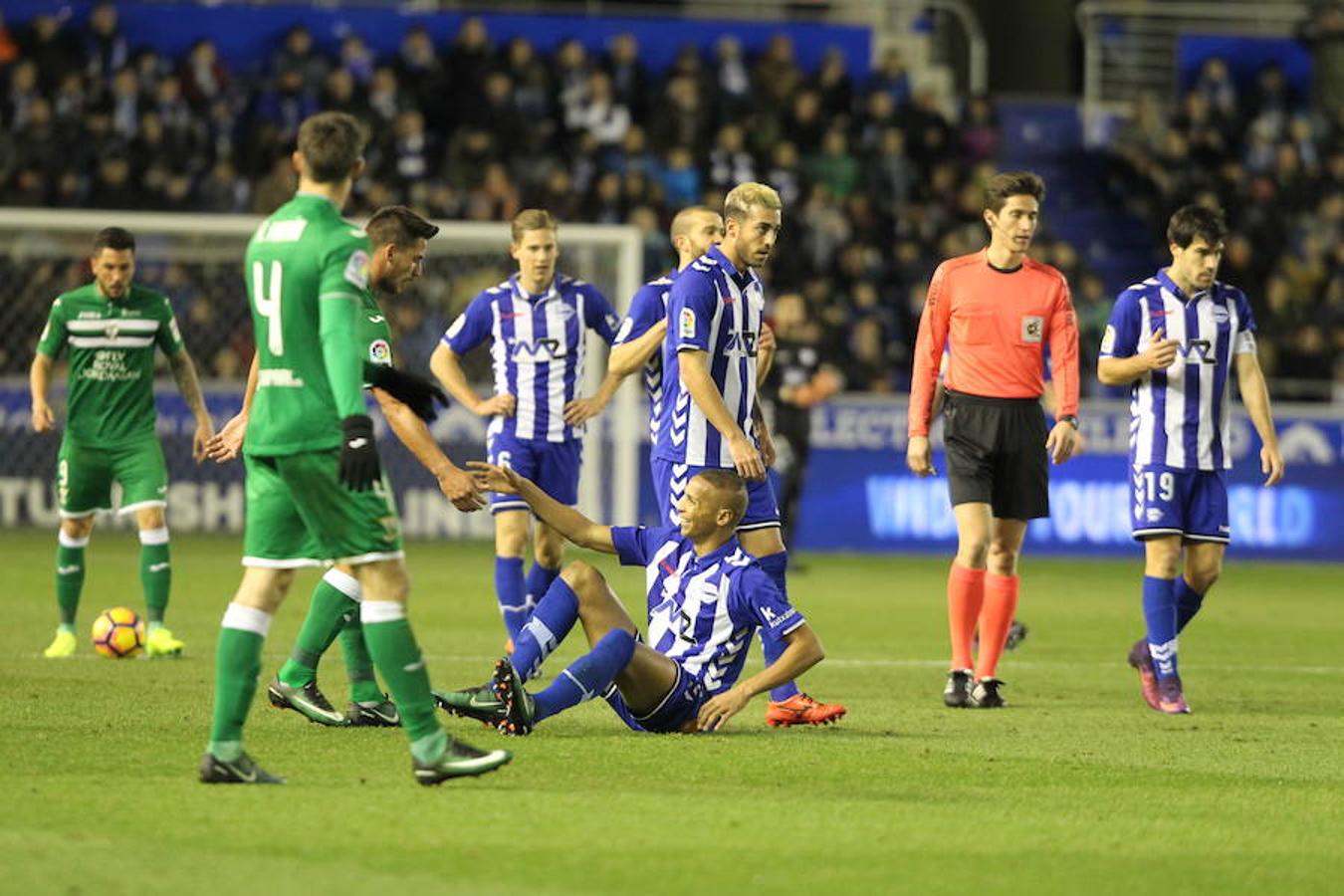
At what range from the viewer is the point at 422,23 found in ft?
84.6

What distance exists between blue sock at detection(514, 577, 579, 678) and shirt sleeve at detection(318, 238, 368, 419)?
1.89 m

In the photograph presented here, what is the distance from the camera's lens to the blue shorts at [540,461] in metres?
11.4

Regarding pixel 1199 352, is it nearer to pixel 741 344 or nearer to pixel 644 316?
pixel 741 344

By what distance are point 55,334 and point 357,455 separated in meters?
5.88

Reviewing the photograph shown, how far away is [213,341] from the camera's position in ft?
65.2

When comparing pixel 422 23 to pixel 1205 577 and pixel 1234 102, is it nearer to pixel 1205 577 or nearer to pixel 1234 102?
pixel 1234 102

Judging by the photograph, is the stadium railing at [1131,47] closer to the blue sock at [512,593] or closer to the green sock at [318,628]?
the blue sock at [512,593]

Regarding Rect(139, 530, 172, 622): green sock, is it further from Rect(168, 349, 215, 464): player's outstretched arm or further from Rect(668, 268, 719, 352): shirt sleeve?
Rect(668, 268, 719, 352): shirt sleeve

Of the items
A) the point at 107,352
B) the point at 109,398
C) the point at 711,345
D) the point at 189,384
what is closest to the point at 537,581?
the point at 189,384

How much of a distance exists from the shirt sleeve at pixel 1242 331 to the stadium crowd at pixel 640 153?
11.6m

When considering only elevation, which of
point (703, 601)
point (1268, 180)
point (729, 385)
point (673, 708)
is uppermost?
point (1268, 180)

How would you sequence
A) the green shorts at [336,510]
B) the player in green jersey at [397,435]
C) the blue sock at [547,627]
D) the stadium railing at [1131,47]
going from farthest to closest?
1. the stadium railing at [1131,47]
2. the blue sock at [547,627]
3. the player in green jersey at [397,435]
4. the green shorts at [336,510]

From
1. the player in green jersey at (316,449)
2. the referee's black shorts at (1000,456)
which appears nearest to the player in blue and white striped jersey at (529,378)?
the referee's black shorts at (1000,456)

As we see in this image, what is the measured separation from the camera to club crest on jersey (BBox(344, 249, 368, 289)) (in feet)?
20.7
